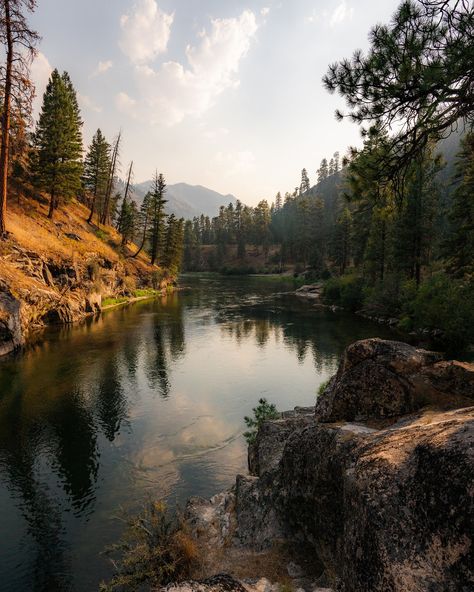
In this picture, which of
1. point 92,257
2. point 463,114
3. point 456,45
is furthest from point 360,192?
point 92,257

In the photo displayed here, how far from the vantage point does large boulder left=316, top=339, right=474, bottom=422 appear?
8023 mm

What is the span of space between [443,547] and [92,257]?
163ft

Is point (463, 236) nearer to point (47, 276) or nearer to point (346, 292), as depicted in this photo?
point (346, 292)

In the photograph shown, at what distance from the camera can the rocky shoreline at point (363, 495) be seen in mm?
3934

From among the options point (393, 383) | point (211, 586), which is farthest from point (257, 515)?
point (393, 383)

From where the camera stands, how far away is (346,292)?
52.9 metres

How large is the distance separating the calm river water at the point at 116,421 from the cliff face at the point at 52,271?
3205mm

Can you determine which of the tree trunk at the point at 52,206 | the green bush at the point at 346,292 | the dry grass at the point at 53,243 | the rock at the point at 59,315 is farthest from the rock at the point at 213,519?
the tree trunk at the point at 52,206

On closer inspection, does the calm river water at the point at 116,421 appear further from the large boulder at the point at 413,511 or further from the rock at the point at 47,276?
the large boulder at the point at 413,511

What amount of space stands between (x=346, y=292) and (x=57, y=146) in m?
43.5

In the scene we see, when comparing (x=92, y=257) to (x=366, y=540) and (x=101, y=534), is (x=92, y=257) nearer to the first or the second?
(x=101, y=534)

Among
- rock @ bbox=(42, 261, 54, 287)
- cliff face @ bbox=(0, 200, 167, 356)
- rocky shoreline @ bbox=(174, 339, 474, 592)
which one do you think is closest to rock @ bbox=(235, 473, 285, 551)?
rocky shoreline @ bbox=(174, 339, 474, 592)

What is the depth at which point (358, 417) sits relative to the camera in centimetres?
832

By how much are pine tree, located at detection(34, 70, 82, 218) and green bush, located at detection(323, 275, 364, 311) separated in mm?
40538
